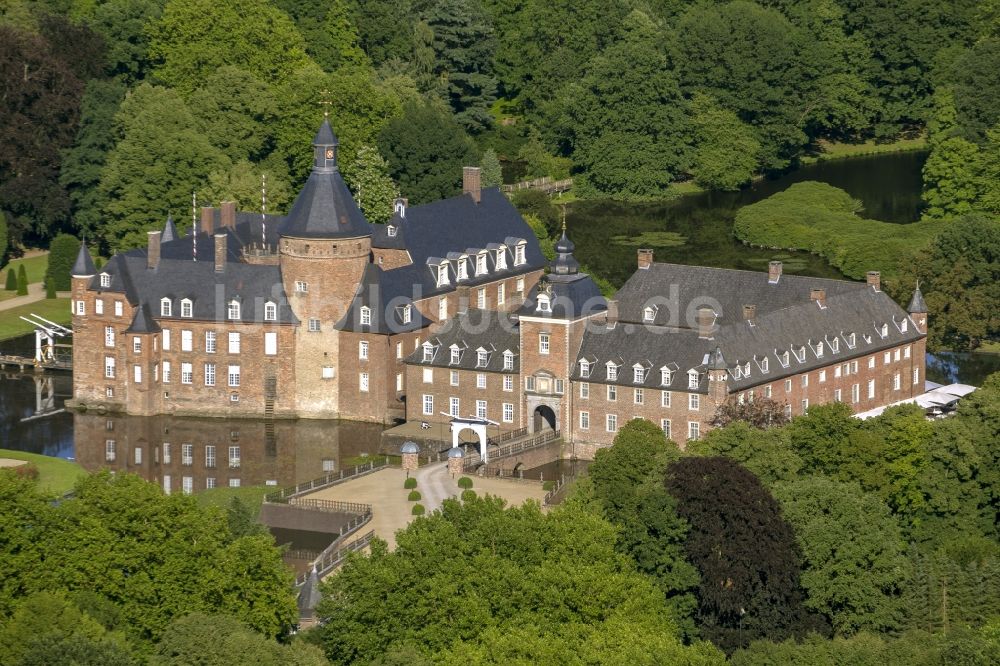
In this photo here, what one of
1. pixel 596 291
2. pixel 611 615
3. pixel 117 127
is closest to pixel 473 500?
pixel 611 615

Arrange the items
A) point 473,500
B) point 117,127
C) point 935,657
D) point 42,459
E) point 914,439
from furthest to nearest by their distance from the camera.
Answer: point 117,127, point 42,459, point 914,439, point 473,500, point 935,657

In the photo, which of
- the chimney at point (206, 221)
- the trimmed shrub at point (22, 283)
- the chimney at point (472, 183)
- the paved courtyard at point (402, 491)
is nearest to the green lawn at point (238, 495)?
the paved courtyard at point (402, 491)

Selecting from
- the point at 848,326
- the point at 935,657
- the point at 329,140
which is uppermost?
the point at 329,140

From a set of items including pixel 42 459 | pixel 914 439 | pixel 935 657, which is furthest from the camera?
pixel 42 459

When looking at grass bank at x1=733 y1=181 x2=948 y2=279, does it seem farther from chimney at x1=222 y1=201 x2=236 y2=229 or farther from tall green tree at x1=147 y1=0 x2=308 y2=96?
chimney at x1=222 y1=201 x2=236 y2=229

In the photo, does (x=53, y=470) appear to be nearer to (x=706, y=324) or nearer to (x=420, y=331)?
(x=420, y=331)

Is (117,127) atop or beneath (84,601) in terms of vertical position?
atop

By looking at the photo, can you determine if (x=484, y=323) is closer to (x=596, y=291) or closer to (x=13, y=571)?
(x=596, y=291)

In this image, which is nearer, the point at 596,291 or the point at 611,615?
the point at 611,615
